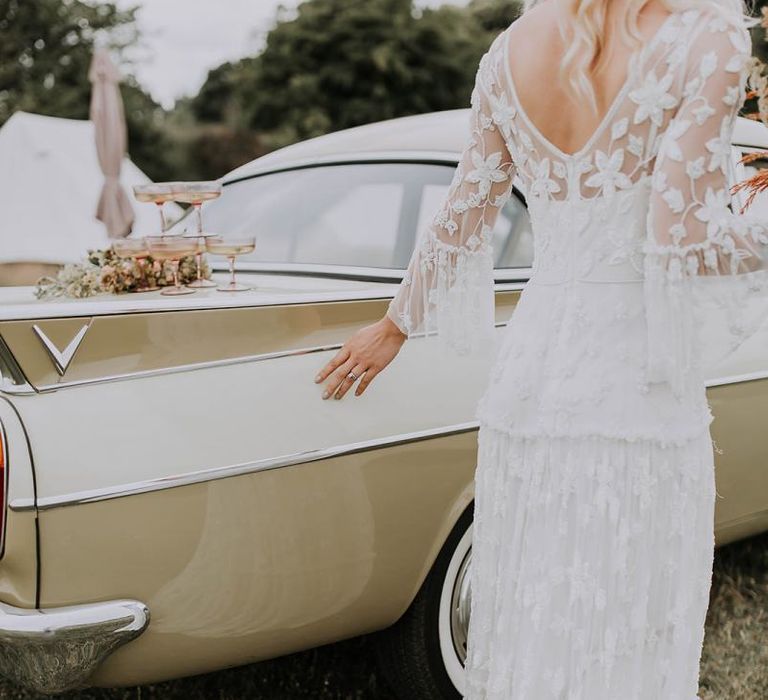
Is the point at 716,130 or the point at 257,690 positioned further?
the point at 257,690

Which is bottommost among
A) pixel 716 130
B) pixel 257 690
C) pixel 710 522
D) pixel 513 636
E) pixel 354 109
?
pixel 257 690

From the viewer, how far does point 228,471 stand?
1.97 metres

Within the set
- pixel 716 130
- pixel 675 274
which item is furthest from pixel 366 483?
pixel 716 130

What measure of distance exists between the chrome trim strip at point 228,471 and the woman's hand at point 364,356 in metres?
0.14

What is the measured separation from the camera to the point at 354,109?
2602 cm

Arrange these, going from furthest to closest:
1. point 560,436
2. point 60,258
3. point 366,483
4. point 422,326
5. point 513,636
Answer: point 60,258, point 366,483, point 422,326, point 513,636, point 560,436

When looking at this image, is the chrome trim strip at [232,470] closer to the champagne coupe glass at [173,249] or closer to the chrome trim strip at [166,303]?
the chrome trim strip at [166,303]

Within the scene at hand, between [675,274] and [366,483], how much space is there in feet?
3.02

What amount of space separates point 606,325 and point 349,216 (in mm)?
1522

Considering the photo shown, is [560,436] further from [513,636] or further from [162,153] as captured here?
[162,153]

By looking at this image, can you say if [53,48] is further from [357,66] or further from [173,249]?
[173,249]

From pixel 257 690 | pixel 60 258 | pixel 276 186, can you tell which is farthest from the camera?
pixel 60 258

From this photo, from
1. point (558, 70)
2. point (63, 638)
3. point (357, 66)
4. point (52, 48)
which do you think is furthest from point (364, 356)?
point (357, 66)

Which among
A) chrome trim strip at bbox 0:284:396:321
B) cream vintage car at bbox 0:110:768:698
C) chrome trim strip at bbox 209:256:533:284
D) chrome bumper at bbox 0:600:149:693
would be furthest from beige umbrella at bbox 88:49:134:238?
chrome bumper at bbox 0:600:149:693
